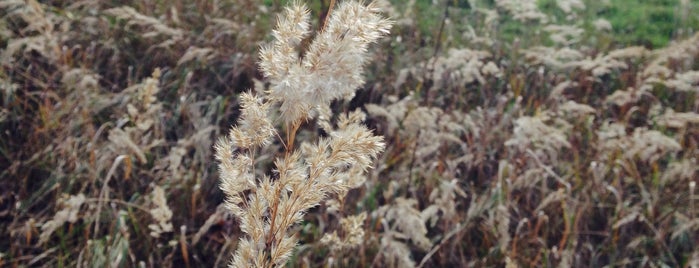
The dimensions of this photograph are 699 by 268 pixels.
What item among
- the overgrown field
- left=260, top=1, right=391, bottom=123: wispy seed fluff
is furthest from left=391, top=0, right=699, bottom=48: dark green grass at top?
left=260, top=1, right=391, bottom=123: wispy seed fluff

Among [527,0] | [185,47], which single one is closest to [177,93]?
[185,47]

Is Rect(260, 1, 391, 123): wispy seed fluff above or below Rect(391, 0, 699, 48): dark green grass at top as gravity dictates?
above

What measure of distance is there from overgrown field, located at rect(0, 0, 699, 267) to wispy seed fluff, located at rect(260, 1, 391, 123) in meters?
0.59

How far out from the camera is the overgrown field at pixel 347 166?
2398 millimetres

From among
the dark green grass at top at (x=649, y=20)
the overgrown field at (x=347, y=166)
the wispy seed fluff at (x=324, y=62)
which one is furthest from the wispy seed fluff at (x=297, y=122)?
the dark green grass at top at (x=649, y=20)

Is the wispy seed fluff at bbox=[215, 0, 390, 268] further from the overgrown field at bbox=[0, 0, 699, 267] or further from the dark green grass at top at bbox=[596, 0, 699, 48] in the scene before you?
the dark green grass at top at bbox=[596, 0, 699, 48]

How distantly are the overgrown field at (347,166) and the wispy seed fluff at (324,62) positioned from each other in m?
0.59

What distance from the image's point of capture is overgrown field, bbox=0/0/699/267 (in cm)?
240

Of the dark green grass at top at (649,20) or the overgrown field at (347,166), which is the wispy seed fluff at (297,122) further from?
the dark green grass at top at (649,20)

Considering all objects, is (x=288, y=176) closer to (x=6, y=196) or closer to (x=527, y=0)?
(x=6, y=196)

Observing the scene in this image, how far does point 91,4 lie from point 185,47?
59cm

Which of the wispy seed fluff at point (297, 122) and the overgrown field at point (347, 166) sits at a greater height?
the wispy seed fluff at point (297, 122)

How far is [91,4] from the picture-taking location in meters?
3.59

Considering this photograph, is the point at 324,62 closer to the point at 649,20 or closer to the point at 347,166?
the point at 347,166
